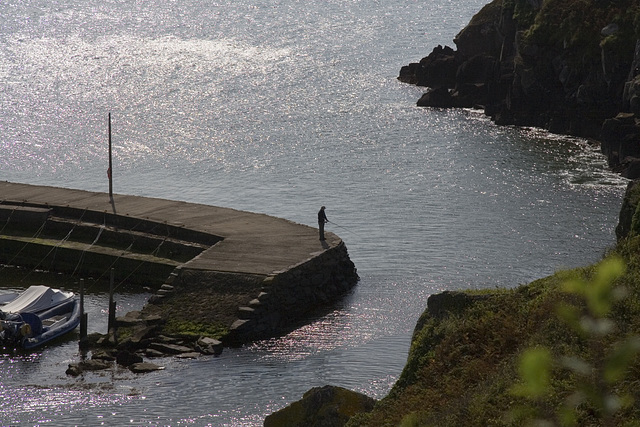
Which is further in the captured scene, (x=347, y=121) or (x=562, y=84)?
(x=347, y=121)

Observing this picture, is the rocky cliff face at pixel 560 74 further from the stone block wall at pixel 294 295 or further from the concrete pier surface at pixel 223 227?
the stone block wall at pixel 294 295

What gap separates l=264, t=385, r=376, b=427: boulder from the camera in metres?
21.6

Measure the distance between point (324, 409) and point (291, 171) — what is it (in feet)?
172

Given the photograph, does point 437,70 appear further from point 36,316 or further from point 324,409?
point 324,409

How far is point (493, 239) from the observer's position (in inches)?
2092

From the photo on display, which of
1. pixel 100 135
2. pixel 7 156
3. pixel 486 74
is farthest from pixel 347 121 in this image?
pixel 7 156

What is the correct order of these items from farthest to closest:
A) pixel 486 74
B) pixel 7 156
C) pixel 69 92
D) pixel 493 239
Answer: pixel 69 92 → pixel 486 74 → pixel 7 156 → pixel 493 239

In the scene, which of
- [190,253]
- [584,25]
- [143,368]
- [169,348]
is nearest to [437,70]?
[584,25]

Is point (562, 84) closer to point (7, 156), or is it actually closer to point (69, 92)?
point (7, 156)

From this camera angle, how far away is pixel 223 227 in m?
48.1

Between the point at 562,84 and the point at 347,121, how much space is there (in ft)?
66.9

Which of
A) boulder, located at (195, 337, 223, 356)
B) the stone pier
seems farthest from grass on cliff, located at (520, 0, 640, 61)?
boulder, located at (195, 337, 223, 356)

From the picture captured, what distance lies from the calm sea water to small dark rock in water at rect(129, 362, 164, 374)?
1.10 ft

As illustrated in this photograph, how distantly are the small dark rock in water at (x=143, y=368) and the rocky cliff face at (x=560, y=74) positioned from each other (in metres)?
42.5
